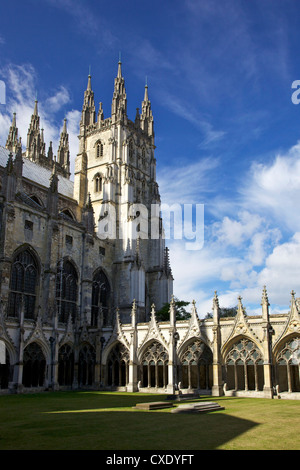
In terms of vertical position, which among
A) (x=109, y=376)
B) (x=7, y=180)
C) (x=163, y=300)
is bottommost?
(x=109, y=376)

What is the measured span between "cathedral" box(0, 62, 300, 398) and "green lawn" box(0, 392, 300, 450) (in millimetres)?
12166

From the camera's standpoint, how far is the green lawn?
32.5 feet

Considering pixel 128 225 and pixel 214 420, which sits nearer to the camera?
pixel 214 420

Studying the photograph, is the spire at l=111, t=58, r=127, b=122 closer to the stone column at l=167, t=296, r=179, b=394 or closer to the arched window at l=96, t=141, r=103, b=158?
the arched window at l=96, t=141, r=103, b=158

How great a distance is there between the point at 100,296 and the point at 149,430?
35.5 metres

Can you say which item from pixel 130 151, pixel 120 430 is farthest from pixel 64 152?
pixel 120 430

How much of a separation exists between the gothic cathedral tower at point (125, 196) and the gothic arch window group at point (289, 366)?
22.5 m

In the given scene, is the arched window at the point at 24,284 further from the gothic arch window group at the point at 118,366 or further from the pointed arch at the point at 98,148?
the pointed arch at the point at 98,148

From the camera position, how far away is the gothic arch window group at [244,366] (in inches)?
1118

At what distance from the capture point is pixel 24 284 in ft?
122

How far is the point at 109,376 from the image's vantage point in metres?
35.5
